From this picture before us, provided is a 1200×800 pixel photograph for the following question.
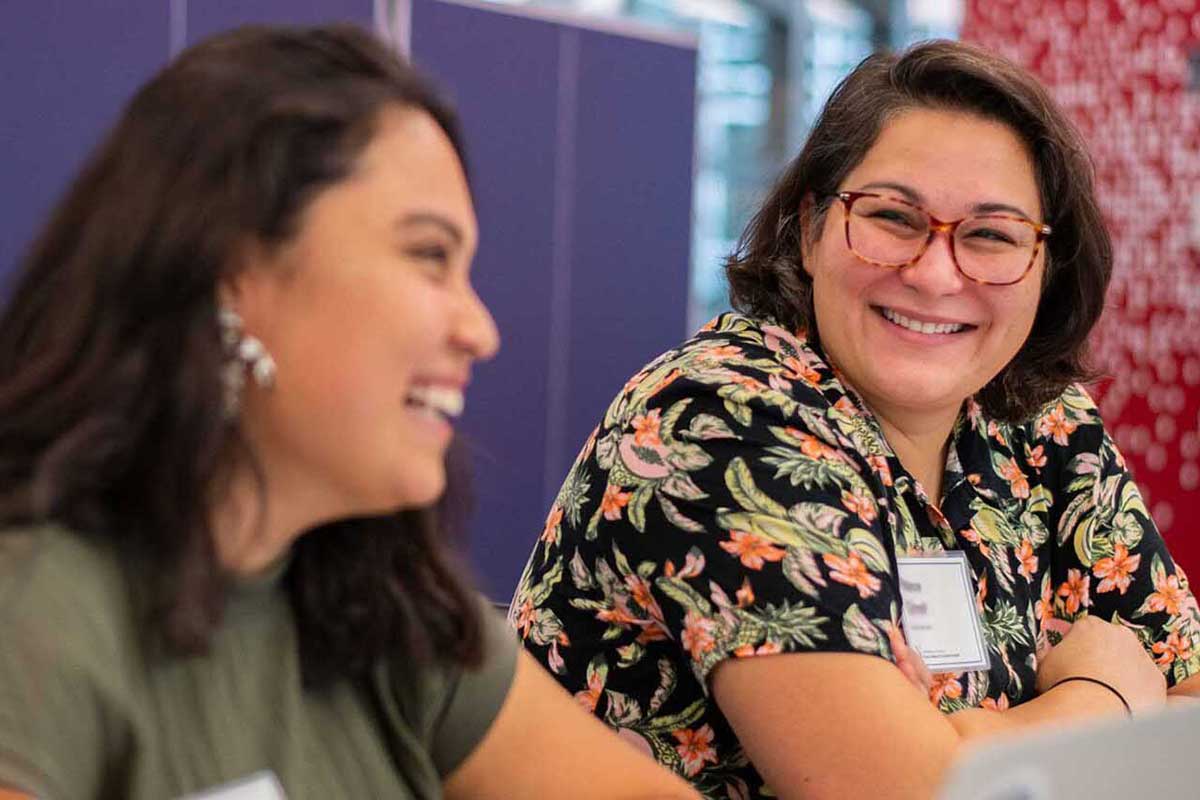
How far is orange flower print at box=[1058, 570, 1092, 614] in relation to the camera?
2.08 metres

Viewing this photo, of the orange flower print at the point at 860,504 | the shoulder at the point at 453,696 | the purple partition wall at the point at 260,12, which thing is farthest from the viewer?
the purple partition wall at the point at 260,12

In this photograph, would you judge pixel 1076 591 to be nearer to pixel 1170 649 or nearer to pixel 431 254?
pixel 1170 649

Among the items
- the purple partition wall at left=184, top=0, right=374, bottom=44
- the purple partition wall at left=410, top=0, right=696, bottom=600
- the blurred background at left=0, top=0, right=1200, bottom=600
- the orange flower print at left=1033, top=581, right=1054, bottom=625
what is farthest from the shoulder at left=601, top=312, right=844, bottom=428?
the purple partition wall at left=410, top=0, right=696, bottom=600

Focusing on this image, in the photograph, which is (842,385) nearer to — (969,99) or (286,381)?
(969,99)

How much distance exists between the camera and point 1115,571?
209cm

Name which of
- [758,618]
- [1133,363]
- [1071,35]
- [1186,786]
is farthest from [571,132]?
[1186,786]

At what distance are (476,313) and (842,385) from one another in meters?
0.80

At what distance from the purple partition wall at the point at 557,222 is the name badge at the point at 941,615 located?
2.35 m

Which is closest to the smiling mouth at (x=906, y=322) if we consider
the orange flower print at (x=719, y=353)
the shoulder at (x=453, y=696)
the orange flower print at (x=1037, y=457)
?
the orange flower print at (x=719, y=353)

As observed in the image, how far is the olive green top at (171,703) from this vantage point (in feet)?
3.49

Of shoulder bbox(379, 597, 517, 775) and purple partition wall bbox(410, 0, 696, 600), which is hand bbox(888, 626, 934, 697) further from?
purple partition wall bbox(410, 0, 696, 600)

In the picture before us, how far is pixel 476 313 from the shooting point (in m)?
1.21

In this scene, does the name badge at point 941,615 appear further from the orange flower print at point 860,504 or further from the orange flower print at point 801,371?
the orange flower print at point 801,371

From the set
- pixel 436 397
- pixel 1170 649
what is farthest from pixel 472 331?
pixel 1170 649
